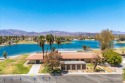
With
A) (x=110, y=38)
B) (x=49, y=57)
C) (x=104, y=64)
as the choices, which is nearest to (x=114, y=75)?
(x=104, y=64)

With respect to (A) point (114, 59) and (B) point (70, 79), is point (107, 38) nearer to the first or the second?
(A) point (114, 59)

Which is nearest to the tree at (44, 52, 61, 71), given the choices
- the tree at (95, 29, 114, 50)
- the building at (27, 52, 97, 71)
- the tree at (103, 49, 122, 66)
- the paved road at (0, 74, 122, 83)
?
the building at (27, 52, 97, 71)

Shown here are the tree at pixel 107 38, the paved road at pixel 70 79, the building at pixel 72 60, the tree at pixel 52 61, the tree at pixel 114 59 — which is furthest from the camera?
the tree at pixel 107 38

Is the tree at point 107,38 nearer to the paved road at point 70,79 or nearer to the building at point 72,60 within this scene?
the building at point 72,60

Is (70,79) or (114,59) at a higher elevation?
(114,59)

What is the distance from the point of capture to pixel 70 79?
54625mm

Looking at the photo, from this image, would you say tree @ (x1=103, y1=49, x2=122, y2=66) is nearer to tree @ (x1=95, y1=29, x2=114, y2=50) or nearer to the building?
the building

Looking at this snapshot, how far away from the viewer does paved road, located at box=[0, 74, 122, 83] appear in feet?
171

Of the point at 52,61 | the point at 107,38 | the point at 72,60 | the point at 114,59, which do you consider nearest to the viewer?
the point at 52,61

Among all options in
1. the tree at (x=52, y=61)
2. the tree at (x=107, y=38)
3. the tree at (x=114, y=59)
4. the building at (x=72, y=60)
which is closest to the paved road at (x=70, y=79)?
the tree at (x=52, y=61)

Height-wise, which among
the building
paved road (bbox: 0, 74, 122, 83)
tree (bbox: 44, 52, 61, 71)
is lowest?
paved road (bbox: 0, 74, 122, 83)

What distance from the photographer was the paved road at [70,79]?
52250 millimetres

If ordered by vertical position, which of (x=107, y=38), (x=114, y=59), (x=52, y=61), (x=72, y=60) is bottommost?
(x=72, y=60)

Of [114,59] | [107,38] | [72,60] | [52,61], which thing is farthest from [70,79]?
[107,38]
